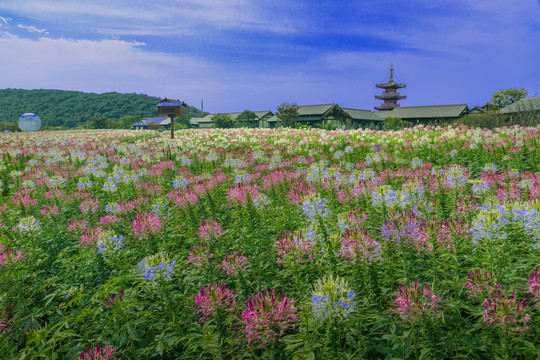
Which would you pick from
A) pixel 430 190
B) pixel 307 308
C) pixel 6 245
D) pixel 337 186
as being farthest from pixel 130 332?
pixel 430 190

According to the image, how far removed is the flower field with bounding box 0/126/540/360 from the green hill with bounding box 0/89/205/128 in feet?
375

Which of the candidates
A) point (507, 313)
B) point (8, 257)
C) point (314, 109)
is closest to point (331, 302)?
point (507, 313)

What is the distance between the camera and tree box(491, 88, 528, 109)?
51.8 metres

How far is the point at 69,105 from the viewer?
112m

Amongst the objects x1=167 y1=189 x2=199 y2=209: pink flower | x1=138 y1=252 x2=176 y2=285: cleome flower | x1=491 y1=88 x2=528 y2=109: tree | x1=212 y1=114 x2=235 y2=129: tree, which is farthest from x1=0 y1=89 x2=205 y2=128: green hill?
x1=138 y1=252 x2=176 y2=285: cleome flower

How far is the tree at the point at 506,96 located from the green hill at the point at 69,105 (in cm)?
9397

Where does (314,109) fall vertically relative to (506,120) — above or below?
above

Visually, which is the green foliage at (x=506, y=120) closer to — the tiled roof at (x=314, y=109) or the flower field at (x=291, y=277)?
the flower field at (x=291, y=277)

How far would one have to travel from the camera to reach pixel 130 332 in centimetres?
281

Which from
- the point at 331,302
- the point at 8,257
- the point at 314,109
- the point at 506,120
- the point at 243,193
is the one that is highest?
the point at 314,109

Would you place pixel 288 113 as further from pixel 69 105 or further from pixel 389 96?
pixel 69 105

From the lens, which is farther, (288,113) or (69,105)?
(69,105)

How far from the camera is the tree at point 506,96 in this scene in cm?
5181

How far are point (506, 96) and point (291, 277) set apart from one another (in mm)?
66441
